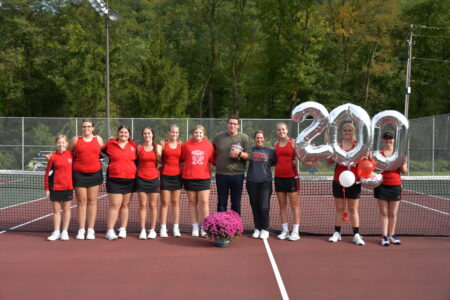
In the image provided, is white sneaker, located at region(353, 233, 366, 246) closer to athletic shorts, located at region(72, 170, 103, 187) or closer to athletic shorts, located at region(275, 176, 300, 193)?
athletic shorts, located at region(275, 176, 300, 193)

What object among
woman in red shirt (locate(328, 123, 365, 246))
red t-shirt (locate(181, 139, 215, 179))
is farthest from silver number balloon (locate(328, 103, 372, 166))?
red t-shirt (locate(181, 139, 215, 179))

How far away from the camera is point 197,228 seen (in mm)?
6777

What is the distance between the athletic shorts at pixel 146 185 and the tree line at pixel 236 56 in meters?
19.8

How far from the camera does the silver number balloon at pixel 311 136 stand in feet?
19.4

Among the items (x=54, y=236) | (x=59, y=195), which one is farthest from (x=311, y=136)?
(x=54, y=236)

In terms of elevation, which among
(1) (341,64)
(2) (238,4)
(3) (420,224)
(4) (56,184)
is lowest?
(3) (420,224)

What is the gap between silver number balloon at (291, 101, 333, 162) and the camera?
5914 mm

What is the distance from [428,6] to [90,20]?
24.8 meters

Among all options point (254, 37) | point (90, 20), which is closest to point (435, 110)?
point (254, 37)

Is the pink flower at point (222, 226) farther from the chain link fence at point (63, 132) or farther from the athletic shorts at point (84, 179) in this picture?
the chain link fence at point (63, 132)

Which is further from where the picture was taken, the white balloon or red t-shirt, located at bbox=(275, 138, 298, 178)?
red t-shirt, located at bbox=(275, 138, 298, 178)

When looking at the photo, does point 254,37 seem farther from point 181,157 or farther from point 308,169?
point 181,157

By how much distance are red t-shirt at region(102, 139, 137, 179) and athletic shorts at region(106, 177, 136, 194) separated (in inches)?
A: 2.2

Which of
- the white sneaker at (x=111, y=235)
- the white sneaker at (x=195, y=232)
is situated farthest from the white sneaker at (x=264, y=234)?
the white sneaker at (x=111, y=235)
